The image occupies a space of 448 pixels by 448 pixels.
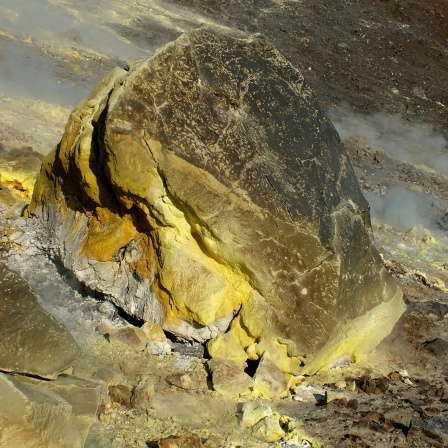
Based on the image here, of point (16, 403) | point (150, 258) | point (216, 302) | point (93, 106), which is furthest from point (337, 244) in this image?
point (16, 403)

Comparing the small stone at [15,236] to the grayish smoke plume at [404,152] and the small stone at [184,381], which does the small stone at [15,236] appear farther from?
the grayish smoke plume at [404,152]

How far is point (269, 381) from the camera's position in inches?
176

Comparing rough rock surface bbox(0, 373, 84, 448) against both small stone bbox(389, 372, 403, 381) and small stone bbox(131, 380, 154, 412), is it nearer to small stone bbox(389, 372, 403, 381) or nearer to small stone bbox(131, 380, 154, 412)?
small stone bbox(131, 380, 154, 412)

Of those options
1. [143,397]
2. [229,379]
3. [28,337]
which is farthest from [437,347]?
[28,337]

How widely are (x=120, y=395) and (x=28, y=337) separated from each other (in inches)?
24.5

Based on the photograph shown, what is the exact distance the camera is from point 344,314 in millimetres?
4746

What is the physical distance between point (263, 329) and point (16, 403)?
1744 millimetres

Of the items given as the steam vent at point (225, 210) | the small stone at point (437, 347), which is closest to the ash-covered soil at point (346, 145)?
the small stone at point (437, 347)

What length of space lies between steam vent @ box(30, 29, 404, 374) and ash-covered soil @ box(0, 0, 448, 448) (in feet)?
0.97

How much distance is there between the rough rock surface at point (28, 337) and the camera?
3637 millimetres

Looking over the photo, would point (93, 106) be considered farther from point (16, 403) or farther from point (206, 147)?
point (16, 403)

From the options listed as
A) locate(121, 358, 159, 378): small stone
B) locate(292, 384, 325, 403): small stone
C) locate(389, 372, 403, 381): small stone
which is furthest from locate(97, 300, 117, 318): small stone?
locate(389, 372, 403, 381): small stone

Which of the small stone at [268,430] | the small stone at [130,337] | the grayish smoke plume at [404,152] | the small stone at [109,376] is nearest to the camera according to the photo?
the small stone at [268,430]

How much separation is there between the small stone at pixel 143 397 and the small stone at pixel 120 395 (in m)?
0.03
